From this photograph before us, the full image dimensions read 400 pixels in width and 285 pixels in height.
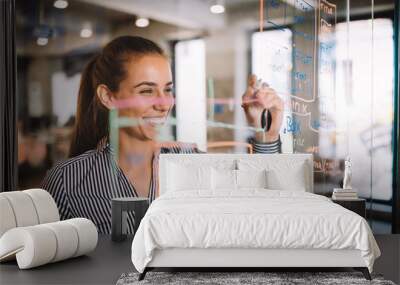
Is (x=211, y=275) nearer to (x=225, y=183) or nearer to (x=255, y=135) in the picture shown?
(x=225, y=183)

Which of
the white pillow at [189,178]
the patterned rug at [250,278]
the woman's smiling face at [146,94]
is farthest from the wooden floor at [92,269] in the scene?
the woman's smiling face at [146,94]

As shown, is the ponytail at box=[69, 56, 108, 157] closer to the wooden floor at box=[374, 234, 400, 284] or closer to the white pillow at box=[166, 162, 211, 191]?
the white pillow at box=[166, 162, 211, 191]

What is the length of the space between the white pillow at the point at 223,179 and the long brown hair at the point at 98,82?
1431mm

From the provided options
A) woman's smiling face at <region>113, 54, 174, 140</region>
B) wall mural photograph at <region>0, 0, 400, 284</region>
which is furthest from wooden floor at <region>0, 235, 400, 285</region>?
woman's smiling face at <region>113, 54, 174, 140</region>

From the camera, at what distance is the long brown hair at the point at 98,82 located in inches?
260

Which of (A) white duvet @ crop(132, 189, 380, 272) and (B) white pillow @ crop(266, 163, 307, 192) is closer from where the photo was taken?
(A) white duvet @ crop(132, 189, 380, 272)

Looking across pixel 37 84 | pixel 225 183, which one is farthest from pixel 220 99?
pixel 37 84

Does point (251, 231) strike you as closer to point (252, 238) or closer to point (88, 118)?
point (252, 238)

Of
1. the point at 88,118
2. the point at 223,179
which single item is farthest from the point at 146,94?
the point at 223,179

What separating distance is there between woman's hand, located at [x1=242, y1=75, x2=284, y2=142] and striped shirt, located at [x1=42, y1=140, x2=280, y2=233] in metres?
0.11

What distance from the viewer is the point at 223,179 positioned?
19.3 feet

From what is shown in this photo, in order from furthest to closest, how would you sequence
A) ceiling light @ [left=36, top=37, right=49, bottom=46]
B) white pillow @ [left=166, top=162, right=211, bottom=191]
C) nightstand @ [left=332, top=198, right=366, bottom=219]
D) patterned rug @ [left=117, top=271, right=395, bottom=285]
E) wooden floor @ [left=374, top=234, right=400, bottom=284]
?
ceiling light @ [left=36, top=37, right=49, bottom=46]
white pillow @ [left=166, top=162, right=211, bottom=191]
nightstand @ [left=332, top=198, right=366, bottom=219]
wooden floor @ [left=374, top=234, right=400, bottom=284]
patterned rug @ [left=117, top=271, right=395, bottom=285]

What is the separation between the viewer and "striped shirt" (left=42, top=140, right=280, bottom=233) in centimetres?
660

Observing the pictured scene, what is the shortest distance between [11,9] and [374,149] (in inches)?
168
